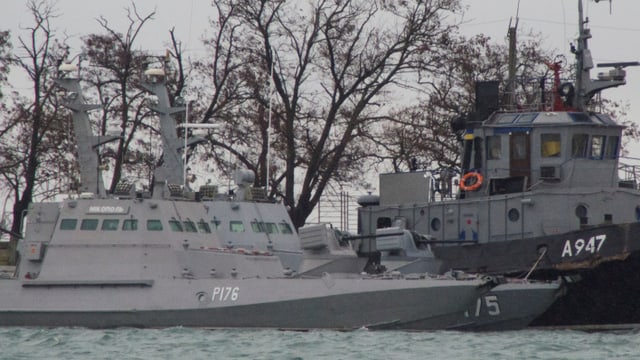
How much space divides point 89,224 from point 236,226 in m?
4.57

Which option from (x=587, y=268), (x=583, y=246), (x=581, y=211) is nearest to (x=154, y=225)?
(x=583, y=246)

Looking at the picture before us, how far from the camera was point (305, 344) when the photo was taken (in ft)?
123

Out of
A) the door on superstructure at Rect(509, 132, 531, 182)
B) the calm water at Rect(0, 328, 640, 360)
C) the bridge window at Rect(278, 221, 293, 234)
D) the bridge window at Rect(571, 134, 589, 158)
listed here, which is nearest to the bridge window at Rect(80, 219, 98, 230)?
the calm water at Rect(0, 328, 640, 360)

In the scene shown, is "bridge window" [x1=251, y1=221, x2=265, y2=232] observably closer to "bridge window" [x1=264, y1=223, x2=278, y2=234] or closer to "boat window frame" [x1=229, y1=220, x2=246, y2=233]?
"bridge window" [x1=264, y1=223, x2=278, y2=234]

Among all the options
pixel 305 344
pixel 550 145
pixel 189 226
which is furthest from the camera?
pixel 550 145

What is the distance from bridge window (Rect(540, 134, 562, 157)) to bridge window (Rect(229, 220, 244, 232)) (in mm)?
8632

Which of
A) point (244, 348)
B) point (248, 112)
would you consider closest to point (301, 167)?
point (248, 112)

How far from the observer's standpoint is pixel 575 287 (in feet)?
138

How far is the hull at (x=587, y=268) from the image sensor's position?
41.7 m

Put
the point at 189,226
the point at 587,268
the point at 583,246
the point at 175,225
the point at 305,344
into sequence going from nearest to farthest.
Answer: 1. the point at 305,344
2. the point at 587,268
3. the point at 583,246
4. the point at 175,225
5. the point at 189,226

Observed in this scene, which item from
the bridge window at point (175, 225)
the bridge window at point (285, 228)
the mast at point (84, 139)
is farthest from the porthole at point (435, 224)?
the mast at point (84, 139)

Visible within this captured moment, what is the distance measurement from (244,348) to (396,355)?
361 centimetres

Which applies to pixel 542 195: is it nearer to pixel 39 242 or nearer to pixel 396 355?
pixel 396 355

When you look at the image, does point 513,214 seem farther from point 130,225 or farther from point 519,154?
point 130,225
